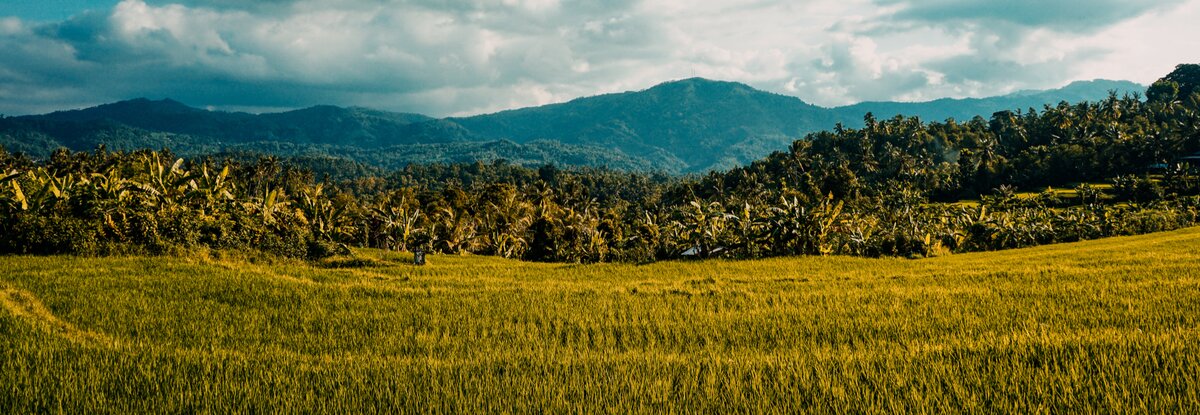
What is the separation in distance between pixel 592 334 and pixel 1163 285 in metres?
8.83

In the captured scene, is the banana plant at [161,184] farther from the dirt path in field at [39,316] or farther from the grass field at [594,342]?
the dirt path in field at [39,316]

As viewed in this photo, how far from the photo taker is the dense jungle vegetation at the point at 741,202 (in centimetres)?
1556

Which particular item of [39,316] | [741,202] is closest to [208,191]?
[39,316]

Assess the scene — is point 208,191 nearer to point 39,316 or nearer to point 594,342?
point 39,316

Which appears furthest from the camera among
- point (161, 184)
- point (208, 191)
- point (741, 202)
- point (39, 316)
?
point (741, 202)

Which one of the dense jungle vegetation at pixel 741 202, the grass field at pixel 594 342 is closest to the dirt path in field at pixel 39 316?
the grass field at pixel 594 342

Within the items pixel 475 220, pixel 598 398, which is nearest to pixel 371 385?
pixel 598 398

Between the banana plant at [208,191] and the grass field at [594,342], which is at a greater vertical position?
the banana plant at [208,191]

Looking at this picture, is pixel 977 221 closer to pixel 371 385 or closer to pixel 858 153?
pixel 371 385

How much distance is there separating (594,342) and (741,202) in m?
67.3

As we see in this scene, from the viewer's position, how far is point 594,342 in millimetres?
6984

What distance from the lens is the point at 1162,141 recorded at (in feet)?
264

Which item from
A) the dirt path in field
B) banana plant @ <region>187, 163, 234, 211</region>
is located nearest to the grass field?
the dirt path in field

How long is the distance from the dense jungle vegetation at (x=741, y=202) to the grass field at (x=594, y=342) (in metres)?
3.62
